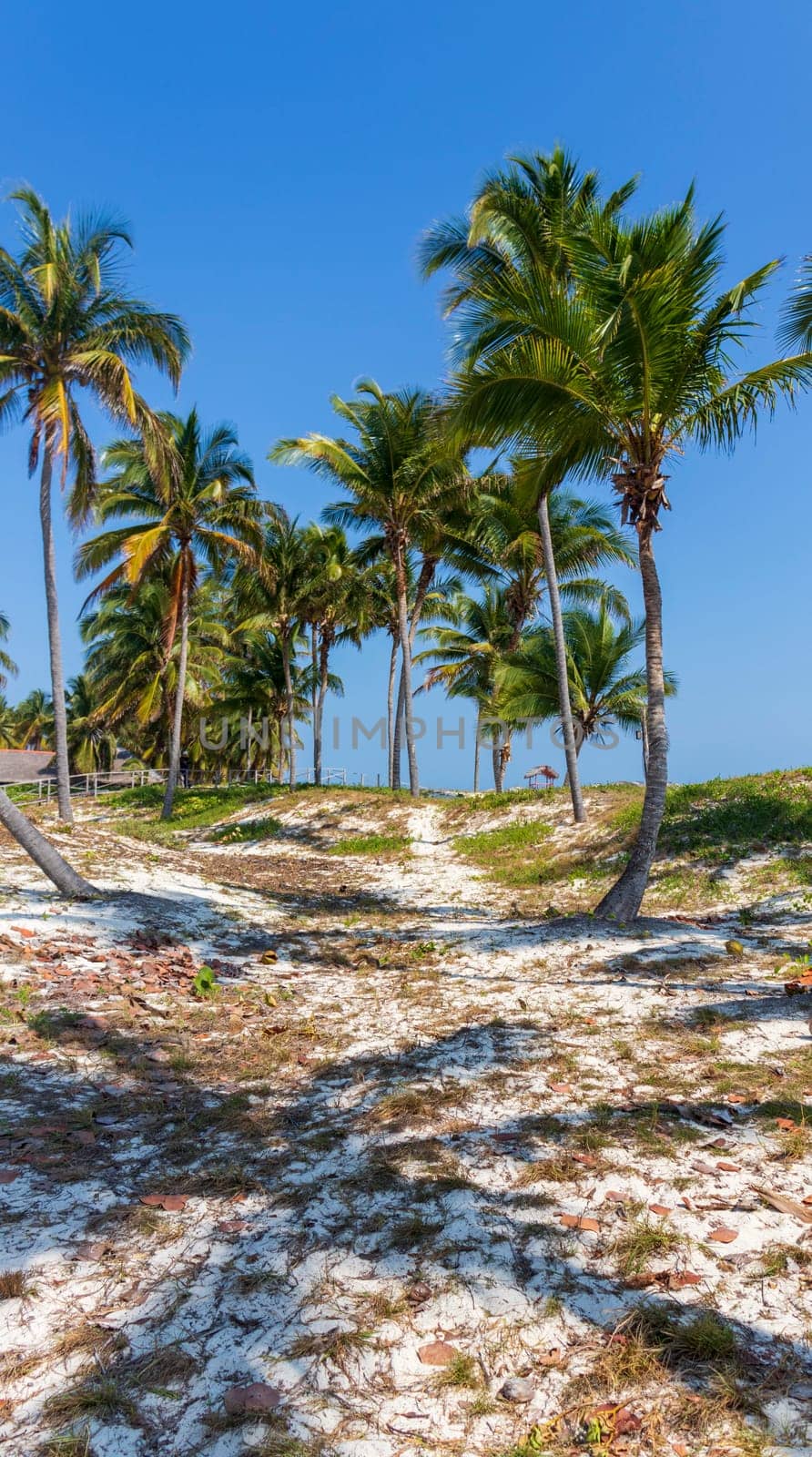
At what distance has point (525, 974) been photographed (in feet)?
22.8

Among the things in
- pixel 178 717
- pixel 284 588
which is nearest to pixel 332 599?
pixel 284 588

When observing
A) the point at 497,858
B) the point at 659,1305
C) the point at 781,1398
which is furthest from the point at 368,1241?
the point at 497,858

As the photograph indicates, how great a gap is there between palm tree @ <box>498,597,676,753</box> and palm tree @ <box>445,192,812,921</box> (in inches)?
480

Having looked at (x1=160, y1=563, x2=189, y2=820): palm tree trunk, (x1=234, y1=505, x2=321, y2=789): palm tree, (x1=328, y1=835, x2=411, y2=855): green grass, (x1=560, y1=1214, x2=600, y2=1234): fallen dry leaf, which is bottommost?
(x1=328, y1=835, x2=411, y2=855): green grass

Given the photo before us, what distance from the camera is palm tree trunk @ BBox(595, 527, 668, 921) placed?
8516 mm

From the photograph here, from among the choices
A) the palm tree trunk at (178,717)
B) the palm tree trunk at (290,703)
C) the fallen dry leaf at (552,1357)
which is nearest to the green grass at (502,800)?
the palm tree trunk at (290,703)

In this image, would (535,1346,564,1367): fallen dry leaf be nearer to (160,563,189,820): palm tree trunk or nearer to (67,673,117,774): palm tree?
(160,563,189,820): palm tree trunk

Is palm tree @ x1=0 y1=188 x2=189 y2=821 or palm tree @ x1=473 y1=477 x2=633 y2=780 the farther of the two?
palm tree @ x1=473 y1=477 x2=633 y2=780

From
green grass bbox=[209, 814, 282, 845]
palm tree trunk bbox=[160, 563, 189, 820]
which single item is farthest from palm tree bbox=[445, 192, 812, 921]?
palm tree trunk bbox=[160, 563, 189, 820]

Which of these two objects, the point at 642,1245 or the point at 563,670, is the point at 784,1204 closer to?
the point at 642,1245

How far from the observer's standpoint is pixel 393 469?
19594 mm

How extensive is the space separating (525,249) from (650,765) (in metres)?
10.7

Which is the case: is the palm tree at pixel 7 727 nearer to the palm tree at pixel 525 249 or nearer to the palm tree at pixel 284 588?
the palm tree at pixel 284 588

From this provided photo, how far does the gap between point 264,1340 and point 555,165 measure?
17489mm
